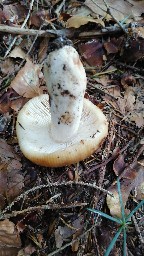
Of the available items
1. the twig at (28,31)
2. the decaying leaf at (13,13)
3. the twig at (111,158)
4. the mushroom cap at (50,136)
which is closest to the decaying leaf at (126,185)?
the twig at (111,158)

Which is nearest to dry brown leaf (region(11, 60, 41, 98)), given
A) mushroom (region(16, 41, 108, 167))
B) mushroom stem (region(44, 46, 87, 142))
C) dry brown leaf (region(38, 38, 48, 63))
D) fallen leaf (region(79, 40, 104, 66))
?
dry brown leaf (region(38, 38, 48, 63))

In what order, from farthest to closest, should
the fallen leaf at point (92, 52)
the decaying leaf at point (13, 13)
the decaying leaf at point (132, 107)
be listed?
the decaying leaf at point (13, 13) → the fallen leaf at point (92, 52) → the decaying leaf at point (132, 107)

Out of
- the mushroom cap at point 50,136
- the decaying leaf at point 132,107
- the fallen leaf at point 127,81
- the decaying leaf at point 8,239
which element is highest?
the mushroom cap at point 50,136

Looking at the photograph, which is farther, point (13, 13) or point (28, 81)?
point (13, 13)

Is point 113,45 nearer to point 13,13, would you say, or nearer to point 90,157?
point 13,13

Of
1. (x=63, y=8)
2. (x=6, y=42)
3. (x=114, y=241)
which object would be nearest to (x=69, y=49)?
(x=114, y=241)

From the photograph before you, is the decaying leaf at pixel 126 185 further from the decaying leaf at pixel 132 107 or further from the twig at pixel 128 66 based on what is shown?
the twig at pixel 128 66

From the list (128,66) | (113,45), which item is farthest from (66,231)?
(113,45)
